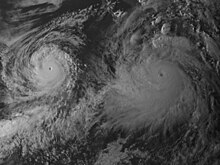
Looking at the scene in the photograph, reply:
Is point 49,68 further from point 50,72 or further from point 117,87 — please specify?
point 117,87

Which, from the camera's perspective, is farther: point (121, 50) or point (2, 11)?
point (2, 11)

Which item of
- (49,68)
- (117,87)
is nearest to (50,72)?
(49,68)

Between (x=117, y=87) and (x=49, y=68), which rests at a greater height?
(x=49, y=68)

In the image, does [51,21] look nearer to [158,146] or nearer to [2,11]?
[2,11]

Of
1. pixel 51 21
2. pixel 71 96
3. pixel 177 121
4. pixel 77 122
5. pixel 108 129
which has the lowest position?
pixel 177 121

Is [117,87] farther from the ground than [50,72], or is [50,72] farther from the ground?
[50,72]

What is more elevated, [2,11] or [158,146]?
[2,11]

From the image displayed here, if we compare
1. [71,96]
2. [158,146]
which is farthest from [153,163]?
[71,96]
